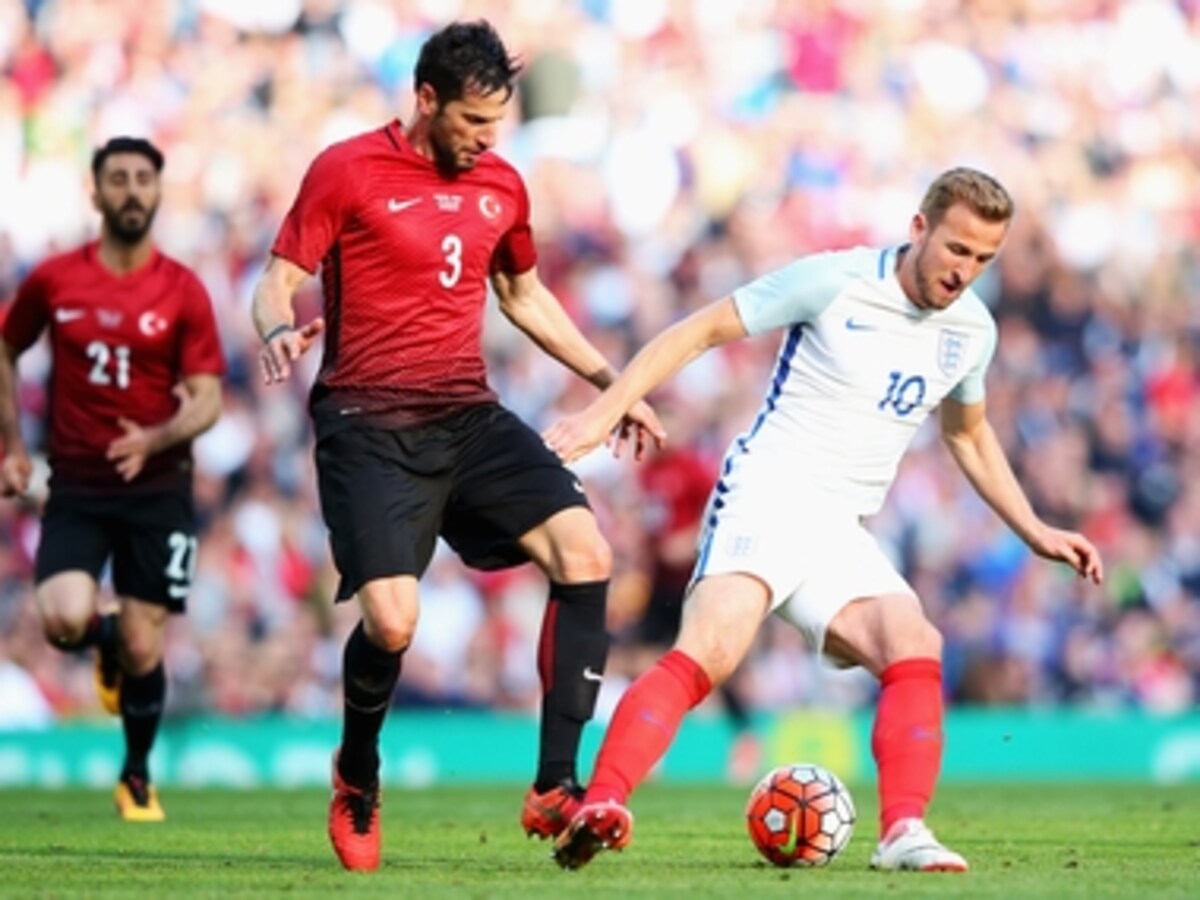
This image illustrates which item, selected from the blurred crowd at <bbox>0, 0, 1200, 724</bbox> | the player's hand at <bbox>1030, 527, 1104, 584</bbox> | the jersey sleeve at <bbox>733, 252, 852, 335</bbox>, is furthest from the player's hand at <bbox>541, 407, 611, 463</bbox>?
the blurred crowd at <bbox>0, 0, 1200, 724</bbox>

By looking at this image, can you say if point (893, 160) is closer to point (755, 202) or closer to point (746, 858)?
point (755, 202)

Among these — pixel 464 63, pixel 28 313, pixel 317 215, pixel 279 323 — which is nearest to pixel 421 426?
pixel 279 323

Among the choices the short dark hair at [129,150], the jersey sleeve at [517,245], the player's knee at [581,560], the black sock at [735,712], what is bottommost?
the black sock at [735,712]

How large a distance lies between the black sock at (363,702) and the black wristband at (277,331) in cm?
101

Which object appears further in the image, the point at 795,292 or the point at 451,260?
the point at 451,260

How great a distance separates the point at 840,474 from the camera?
27.4 ft

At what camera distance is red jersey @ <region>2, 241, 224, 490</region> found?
12406mm

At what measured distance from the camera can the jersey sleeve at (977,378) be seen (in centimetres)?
848

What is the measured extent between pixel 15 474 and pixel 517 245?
13.9 ft

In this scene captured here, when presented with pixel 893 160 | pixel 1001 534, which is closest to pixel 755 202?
pixel 893 160

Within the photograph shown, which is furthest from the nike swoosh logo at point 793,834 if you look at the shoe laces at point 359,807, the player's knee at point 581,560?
the shoe laces at point 359,807

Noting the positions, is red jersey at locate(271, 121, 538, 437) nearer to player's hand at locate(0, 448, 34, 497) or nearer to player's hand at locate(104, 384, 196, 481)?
player's hand at locate(104, 384, 196, 481)

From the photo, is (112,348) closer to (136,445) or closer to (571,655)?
(136,445)

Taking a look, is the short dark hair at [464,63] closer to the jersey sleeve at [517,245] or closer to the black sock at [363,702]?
the jersey sleeve at [517,245]
